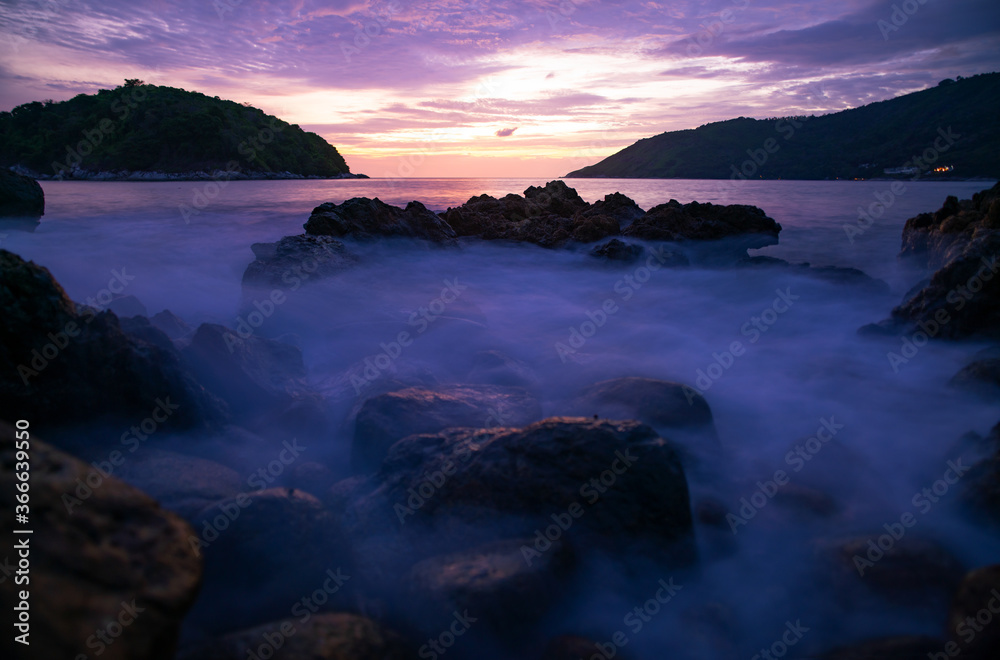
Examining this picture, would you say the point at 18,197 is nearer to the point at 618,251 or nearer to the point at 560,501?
the point at 618,251

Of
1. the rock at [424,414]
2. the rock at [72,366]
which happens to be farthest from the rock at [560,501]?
the rock at [72,366]

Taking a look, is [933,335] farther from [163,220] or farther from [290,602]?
[163,220]

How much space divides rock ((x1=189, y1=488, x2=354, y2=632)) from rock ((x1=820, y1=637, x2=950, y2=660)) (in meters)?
2.88

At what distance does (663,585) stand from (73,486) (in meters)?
3.19

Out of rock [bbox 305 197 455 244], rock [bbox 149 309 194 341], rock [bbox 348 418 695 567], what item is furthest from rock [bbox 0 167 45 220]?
rock [bbox 348 418 695 567]

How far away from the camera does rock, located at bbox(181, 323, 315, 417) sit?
207 inches

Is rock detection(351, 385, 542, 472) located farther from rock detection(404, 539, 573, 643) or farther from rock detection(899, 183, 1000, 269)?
rock detection(899, 183, 1000, 269)

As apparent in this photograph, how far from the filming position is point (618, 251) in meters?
12.5

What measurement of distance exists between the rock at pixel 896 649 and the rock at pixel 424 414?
115 inches

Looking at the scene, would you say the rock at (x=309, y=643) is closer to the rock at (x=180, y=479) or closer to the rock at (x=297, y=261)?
the rock at (x=180, y=479)

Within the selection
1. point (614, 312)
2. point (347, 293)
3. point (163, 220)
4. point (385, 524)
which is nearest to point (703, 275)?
point (614, 312)

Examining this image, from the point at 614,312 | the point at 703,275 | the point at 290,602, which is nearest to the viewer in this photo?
the point at 290,602

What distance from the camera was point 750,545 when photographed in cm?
364

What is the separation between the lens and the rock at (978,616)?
242 cm
